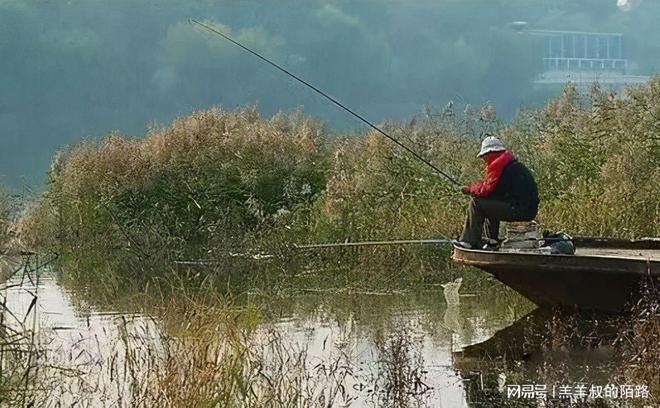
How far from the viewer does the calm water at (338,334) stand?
7633 mm

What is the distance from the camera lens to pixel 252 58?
2947 cm

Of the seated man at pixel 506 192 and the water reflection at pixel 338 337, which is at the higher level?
the seated man at pixel 506 192

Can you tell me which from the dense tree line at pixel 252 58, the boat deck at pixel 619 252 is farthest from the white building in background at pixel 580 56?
the boat deck at pixel 619 252

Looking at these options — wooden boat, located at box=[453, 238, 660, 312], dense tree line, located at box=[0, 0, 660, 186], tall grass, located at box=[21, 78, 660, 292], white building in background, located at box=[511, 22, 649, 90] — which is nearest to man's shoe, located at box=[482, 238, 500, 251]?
wooden boat, located at box=[453, 238, 660, 312]

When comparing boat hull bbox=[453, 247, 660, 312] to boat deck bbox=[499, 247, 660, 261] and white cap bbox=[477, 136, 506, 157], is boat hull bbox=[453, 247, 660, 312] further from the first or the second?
white cap bbox=[477, 136, 506, 157]

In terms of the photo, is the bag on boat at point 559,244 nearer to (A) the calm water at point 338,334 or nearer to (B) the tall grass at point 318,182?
(A) the calm water at point 338,334

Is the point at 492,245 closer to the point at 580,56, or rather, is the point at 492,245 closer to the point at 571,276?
the point at 571,276

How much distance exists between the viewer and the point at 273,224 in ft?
53.9

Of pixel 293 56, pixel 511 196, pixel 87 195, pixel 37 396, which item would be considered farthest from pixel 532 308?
pixel 293 56

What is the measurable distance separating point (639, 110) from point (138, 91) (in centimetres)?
1643

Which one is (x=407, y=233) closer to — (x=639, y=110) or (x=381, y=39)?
(x=639, y=110)

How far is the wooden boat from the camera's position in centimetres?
931

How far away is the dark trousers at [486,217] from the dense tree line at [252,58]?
12477mm

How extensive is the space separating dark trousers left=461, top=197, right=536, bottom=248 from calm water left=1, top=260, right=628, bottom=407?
0.79 metres
